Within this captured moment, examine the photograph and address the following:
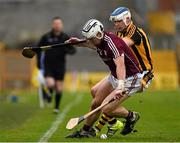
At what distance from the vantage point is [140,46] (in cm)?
1252

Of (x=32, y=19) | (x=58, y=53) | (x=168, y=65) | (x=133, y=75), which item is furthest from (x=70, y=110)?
(x=32, y=19)

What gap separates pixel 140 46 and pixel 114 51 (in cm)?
74

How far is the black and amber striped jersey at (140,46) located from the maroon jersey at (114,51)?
0.62 feet

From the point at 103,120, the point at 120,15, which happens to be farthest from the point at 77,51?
the point at 120,15

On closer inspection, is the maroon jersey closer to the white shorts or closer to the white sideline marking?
the white shorts

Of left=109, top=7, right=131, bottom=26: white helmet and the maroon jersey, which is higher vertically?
left=109, top=7, right=131, bottom=26: white helmet

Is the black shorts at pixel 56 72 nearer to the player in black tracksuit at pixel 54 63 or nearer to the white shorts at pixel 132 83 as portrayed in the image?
the player in black tracksuit at pixel 54 63

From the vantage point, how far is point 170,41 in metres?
43.6

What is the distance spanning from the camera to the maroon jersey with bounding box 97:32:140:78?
1195 cm

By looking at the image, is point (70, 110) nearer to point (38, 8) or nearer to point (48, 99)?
point (48, 99)

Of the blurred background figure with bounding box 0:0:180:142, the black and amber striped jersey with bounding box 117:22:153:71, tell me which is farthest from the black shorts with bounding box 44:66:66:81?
the black and amber striped jersey with bounding box 117:22:153:71

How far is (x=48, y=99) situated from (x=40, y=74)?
2.49 ft

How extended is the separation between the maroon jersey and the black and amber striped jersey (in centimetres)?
19

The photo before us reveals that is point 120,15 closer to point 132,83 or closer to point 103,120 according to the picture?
point 132,83
